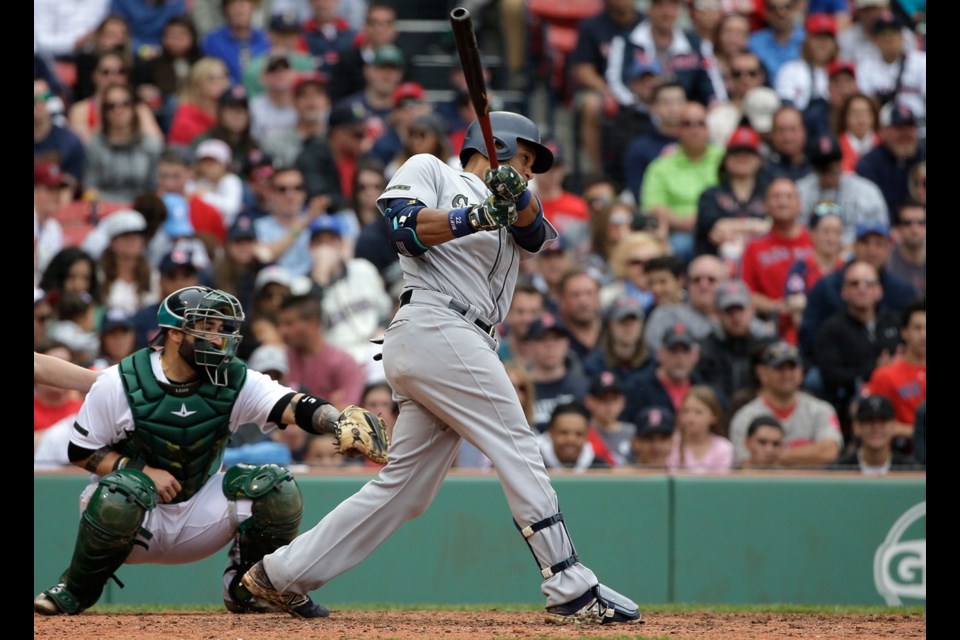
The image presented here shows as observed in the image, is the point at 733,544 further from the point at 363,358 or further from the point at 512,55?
the point at 512,55

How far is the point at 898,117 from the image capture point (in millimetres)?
10461

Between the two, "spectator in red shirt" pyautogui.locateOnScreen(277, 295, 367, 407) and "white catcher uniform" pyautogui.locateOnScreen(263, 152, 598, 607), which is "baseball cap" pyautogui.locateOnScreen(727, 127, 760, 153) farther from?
"white catcher uniform" pyautogui.locateOnScreen(263, 152, 598, 607)

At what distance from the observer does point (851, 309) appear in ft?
29.3

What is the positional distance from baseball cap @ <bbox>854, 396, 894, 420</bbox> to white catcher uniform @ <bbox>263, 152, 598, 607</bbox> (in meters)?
3.50

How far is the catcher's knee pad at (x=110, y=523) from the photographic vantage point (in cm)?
512

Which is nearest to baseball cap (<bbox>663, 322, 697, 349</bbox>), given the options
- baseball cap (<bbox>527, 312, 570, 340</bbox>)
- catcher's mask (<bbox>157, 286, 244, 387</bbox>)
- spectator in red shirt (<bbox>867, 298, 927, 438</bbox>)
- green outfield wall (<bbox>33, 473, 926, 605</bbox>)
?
baseball cap (<bbox>527, 312, 570, 340</bbox>)

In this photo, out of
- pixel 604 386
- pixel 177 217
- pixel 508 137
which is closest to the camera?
pixel 508 137

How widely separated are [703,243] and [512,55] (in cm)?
279

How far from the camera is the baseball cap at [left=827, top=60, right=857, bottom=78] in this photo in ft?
36.2

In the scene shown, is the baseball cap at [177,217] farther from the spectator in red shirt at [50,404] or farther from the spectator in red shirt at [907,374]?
the spectator in red shirt at [907,374]

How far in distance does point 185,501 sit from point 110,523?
42 centimetres

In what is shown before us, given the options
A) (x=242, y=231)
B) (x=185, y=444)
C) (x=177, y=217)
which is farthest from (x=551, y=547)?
(x=177, y=217)

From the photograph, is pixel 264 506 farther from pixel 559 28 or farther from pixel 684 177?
pixel 559 28
